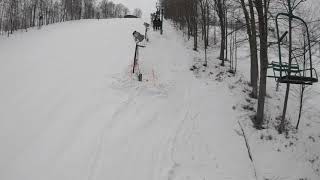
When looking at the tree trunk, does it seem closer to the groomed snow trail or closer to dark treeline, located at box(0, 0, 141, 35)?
the groomed snow trail

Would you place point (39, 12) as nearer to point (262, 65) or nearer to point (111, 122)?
point (262, 65)

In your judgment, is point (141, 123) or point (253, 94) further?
point (253, 94)

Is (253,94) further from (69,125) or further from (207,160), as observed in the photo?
(69,125)

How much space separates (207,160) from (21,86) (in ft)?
29.9

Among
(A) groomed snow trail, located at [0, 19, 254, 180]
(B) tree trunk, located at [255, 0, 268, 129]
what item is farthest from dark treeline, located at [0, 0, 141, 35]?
(B) tree trunk, located at [255, 0, 268, 129]

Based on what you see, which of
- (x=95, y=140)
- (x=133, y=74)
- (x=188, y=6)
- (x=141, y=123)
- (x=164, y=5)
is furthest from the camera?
(x=164, y=5)

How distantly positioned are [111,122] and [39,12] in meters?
63.8

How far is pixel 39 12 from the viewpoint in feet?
229

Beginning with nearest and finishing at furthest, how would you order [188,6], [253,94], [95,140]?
1. [95,140]
2. [253,94]
3. [188,6]

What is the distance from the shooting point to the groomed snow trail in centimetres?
1053

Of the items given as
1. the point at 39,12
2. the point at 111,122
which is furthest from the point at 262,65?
the point at 39,12

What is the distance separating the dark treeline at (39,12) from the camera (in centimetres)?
5712

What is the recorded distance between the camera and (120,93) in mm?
15641

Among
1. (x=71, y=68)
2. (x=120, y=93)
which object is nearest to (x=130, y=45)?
(x=71, y=68)
